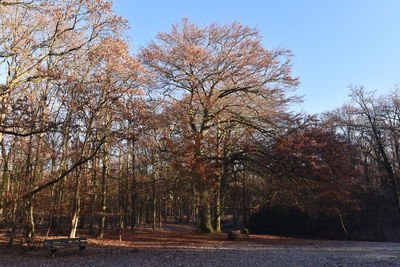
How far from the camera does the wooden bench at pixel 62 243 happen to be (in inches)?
422

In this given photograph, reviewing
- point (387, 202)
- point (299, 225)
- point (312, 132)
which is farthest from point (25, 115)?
point (387, 202)

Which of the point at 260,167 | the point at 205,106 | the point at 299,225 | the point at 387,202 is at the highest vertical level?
the point at 205,106

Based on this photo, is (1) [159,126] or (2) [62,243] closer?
(2) [62,243]

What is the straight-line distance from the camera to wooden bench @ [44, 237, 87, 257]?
10730mm

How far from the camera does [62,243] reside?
11164 millimetres

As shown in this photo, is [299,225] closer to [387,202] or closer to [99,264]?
[387,202]

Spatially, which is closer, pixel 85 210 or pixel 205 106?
pixel 85 210

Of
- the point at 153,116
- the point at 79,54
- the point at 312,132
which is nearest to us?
the point at 79,54

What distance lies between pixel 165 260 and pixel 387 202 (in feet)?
88.4

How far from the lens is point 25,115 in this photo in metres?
9.91

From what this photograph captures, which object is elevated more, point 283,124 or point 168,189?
point 283,124

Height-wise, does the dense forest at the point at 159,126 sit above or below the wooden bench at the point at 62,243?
above

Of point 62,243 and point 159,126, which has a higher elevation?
point 159,126

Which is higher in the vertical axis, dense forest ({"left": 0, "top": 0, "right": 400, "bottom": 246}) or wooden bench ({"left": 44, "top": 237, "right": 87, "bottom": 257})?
dense forest ({"left": 0, "top": 0, "right": 400, "bottom": 246})
